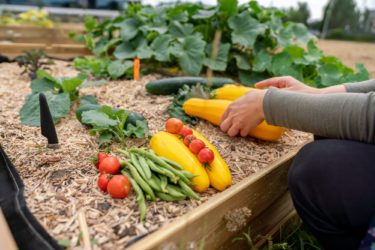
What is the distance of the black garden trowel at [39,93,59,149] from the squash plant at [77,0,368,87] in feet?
4.32

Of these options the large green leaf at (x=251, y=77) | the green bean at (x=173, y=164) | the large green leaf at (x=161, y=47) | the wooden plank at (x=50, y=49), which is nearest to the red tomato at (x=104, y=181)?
the green bean at (x=173, y=164)

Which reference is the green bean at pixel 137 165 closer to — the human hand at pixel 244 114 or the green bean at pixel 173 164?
the green bean at pixel 173 164

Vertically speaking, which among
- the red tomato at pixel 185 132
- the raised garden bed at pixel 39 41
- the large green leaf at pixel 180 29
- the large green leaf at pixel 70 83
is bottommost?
the red tomato at pixel 185 132

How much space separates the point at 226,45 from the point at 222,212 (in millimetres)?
2089

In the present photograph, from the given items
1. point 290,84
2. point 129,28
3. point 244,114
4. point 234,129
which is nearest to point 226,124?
point 234,129

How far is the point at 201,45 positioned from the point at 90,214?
1.98 metres

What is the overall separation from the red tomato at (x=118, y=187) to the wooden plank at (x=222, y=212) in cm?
23

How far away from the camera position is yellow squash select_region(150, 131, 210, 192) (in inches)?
54.8

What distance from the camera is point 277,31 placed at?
3.35 meters

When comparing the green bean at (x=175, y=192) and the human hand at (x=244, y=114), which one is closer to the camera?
the green bean at (x=175, y=192)

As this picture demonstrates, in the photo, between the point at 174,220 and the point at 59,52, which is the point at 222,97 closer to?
the point at 174,220

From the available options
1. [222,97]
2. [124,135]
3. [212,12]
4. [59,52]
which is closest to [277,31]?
[212,12]

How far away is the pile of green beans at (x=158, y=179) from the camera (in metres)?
1.30

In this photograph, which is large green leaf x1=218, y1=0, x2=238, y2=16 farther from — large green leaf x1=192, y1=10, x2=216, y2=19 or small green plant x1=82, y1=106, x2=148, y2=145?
small green plant x1=82, y1=106, x2=148, y2=145
